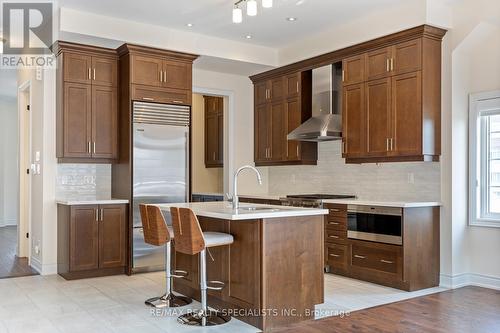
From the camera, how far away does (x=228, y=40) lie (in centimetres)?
642

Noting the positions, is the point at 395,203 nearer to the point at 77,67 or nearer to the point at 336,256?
the point at 336,256

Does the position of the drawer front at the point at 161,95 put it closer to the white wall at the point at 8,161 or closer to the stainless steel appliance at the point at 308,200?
the stainless steel appliance at the point at 308,200

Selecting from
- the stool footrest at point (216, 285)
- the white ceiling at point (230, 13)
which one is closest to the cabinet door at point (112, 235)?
the stool footrest at point (216, 285)

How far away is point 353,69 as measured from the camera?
5.70 meters

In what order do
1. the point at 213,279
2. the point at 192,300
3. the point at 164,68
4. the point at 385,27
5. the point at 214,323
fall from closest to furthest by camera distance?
the point at 214,323 < the point at 213,279 < the point at 192,300 < the point at 385,27 < the point at 164,68

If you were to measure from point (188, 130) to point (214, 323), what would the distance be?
9.70ft

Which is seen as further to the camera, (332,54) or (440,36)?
(332,54)

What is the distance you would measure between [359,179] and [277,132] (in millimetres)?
1521

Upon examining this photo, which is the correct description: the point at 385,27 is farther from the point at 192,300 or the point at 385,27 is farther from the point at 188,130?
the point at 192,300

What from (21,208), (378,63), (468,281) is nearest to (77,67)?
(21,208)

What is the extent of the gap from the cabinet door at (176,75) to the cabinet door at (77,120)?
93 cm

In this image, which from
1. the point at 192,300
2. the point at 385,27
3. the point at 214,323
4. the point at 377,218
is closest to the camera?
the point at 214,323

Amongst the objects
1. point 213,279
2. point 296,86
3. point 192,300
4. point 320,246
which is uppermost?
point 296,86

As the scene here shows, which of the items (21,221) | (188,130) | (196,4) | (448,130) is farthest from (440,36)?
(21,221)
